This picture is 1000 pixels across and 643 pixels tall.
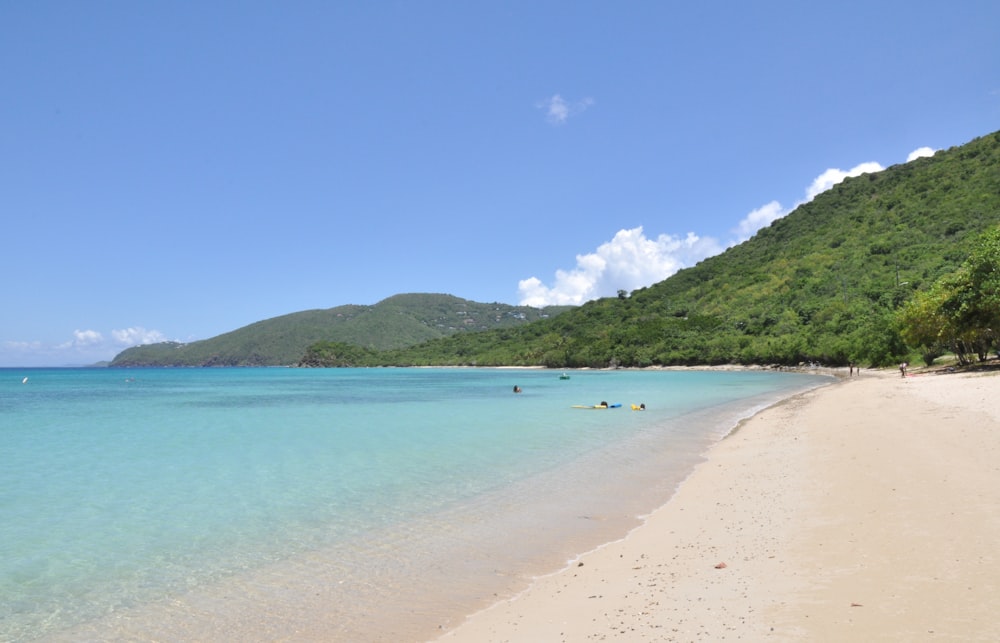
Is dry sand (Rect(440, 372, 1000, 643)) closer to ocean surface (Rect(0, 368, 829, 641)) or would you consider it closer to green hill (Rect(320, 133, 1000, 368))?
ocean surface (Rect(0, 368, 829, 641))

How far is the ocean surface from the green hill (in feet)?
174

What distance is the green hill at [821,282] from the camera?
78.3 meters

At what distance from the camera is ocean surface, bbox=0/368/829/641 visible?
6590mm

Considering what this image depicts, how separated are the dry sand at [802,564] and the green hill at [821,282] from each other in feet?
175

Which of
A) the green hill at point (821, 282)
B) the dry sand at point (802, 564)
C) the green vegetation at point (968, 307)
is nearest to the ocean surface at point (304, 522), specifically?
the dry sand at point (802, 564)

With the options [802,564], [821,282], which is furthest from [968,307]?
[821,282]

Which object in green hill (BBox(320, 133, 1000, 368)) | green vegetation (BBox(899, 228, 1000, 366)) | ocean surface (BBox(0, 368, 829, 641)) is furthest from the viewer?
green hill (BBox(320, 133, 1000, 368))

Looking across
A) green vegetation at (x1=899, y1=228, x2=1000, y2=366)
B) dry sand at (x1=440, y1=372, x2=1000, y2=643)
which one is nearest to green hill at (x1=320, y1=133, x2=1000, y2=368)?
green vegetation at (x1=899, y1=228, x2=1000, y2=366)

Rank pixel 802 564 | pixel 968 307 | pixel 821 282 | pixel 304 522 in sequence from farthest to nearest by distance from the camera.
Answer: pixel 821 282 < pixel 968 307 < pixel 304 522 < pixel 802 564

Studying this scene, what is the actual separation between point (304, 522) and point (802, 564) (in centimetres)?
789

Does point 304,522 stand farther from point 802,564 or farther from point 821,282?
point 821,282

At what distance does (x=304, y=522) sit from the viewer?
34.0ft

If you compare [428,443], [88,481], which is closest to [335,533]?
[88,481]

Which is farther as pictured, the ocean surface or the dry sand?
the ocean surface
